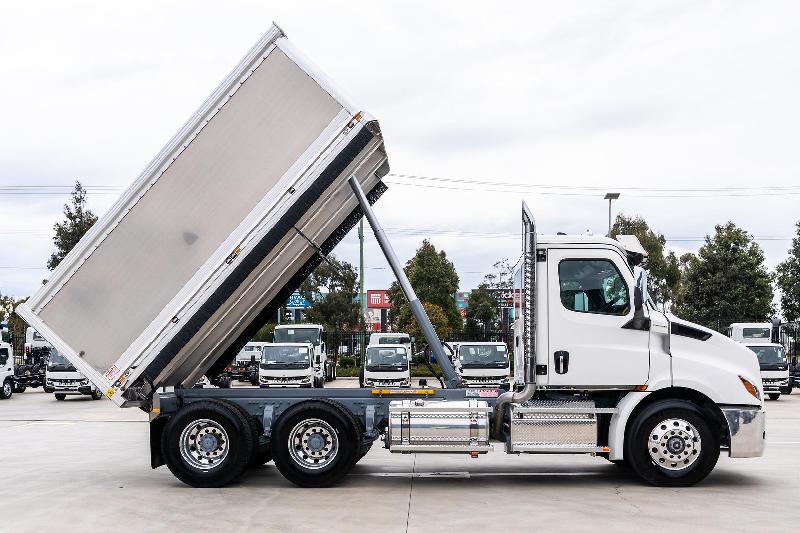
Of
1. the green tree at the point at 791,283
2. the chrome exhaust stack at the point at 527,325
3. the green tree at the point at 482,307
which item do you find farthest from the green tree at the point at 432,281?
the chrome exhaust stack at the point at 527,325

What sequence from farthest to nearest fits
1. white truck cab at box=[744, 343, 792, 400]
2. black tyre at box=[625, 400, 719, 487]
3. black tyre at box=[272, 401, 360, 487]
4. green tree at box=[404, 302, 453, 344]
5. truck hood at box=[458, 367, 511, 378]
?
green tree at box=[404, 302, 453, 344] → truck hood at box=[458, 367, 511, 378] → white truck cab at box=[744, 343, 792, 400] → black tyre at box=[272, 401, 360, 487] → black tyre at box=[625, 400, 719, 487]

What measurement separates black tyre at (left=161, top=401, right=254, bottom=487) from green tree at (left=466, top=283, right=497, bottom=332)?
51046mm

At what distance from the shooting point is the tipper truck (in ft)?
33.0

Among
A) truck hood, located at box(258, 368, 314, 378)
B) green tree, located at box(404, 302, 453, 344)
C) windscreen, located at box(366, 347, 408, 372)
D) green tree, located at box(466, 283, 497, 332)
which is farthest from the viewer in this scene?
green tree, located at box(466, 283, 497, 332)

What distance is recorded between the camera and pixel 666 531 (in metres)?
7.98

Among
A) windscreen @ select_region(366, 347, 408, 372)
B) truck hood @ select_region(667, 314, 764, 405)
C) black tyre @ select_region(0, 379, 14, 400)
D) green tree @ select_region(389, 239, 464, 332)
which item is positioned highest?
green tree @ select_region(389, 239, 464, 332)

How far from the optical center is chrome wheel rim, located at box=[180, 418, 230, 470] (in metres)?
10.5

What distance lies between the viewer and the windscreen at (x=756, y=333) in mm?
34719

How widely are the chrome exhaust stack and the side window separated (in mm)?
398

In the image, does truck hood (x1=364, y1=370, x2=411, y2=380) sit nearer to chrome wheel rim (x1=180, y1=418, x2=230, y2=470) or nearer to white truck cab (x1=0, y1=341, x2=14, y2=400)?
white truck cab (x1=0, y1=341, x2=14, y2=400)

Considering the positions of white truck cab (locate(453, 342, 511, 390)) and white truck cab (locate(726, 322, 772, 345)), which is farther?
white truck cab (locate(726, 322, 772, 345))

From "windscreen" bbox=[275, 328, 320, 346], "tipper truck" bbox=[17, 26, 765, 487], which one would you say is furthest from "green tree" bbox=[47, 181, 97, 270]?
"tipper truck" bbox=[17, 26, 765, 487]

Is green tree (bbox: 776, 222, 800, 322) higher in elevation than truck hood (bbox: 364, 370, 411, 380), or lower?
higher

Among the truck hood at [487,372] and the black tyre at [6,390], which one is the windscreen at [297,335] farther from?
the black tyre at [6,390]
